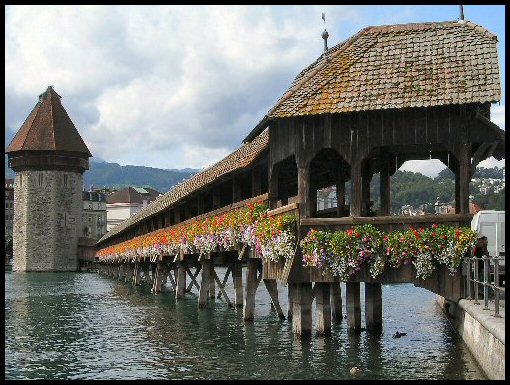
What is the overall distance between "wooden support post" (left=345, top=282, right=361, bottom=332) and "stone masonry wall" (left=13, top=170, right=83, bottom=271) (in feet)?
219

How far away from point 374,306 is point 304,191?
3689 millimetres

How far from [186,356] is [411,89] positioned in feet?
23.2

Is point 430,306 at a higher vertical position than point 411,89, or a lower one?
lower

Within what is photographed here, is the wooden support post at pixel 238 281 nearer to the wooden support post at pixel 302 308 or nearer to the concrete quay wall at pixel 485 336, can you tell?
the wooden support post at pixel 302 308

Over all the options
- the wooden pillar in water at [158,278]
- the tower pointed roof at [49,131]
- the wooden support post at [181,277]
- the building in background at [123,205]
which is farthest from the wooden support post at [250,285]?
the building in background at [123,205]

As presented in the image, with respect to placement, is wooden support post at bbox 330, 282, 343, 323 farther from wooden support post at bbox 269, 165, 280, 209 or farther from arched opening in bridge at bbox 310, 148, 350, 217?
wooden support post at bbox 269, 165, 280, 209

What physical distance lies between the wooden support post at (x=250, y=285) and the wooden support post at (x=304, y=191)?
543 cm

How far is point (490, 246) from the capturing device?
67.2 feet

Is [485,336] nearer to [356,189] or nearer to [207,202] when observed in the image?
[356,189]

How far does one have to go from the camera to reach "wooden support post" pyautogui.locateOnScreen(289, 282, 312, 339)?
56.5 feet

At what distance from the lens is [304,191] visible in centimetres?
1716

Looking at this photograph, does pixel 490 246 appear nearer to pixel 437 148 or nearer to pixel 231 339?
pixel 437 148

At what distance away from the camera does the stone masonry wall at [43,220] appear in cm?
8212
